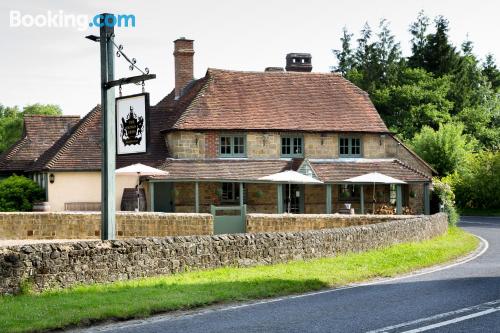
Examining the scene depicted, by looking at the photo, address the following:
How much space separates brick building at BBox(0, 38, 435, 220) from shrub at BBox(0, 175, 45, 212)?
702 mm

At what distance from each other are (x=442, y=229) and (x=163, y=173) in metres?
13.4

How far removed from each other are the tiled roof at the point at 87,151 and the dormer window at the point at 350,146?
966 centimetres

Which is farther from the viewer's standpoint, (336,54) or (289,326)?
(336,54)

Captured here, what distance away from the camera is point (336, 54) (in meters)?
91.6

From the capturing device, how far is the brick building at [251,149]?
1569 inches

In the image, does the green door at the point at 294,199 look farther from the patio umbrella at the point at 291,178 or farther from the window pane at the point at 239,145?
the patio umbrella at the point at 291,178

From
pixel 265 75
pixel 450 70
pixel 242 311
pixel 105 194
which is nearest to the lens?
pixel 242 311

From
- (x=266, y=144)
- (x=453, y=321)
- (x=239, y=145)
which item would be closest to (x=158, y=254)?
(x=453, y=321)

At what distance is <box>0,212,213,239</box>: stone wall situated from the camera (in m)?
28.0

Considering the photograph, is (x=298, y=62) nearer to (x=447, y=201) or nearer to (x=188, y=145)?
(x=188, y=145)

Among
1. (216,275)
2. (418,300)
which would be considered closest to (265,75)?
(216,275)

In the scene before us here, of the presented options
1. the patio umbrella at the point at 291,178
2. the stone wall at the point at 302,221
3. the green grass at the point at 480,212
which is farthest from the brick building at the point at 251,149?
the stone wall at the point at 302,221

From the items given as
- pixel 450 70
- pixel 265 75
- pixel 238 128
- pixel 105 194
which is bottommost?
pixel 105 194

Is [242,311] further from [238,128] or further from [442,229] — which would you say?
[238,128]
